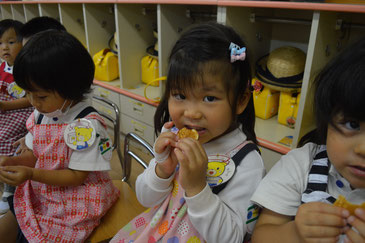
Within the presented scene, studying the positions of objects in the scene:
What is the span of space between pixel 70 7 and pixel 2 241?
254cm

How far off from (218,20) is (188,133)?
1083mm

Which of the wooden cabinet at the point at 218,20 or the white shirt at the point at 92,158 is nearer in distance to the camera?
the white shirt at the point at 92,158

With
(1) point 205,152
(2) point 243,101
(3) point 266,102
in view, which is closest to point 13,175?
(1) point 205,152

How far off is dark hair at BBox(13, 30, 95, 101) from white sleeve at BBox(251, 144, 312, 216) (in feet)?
2.34

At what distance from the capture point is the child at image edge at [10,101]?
142 centimetres

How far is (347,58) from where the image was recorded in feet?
1.59

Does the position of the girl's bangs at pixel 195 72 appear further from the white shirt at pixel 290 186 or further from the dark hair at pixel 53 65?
the dark hair at pixel 53 65

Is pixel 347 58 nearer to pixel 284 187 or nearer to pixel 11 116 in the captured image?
pixel 284 187

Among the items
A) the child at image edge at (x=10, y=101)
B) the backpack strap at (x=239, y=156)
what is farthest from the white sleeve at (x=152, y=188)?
the child at image edge at (x=10, y=101)

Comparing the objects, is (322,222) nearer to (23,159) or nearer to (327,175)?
(327,175)

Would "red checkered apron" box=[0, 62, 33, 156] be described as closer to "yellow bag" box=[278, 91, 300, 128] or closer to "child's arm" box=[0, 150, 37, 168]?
"child's arm" box=[0, 150, 37, 168]

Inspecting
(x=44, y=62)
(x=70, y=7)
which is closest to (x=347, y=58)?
(x=44, y=62)

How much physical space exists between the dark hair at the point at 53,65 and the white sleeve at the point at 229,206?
61 cm

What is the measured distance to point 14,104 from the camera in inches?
58.0
